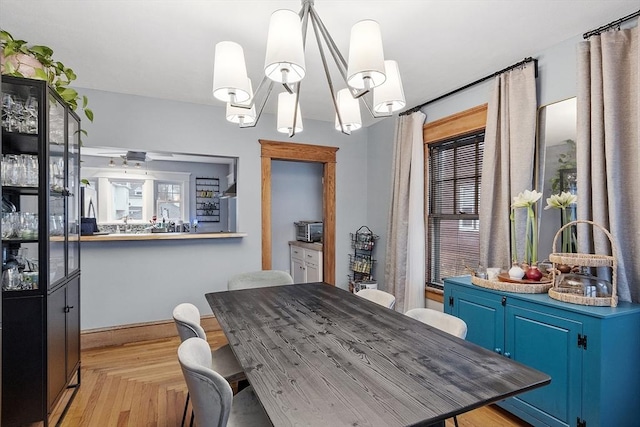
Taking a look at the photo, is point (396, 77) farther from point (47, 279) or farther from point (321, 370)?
point (47, 279)

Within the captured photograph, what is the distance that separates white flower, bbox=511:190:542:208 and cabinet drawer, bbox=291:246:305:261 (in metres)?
3.44

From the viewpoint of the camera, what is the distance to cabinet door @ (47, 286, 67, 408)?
194cm

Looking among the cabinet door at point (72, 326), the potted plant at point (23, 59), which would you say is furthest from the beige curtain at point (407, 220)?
the potted plant at point (23, 59)

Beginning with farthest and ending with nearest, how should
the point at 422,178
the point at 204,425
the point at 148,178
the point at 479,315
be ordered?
the point at 148,178, the point at 422,178, the point at 479,315, the point at 204,425

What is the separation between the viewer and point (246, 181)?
393cm

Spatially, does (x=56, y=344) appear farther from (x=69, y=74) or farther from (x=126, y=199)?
(x=126, y=199)

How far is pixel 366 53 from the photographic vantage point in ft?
4.83

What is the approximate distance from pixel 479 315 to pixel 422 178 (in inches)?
63.4

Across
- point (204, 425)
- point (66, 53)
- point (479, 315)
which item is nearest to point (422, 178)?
point (479, 315)

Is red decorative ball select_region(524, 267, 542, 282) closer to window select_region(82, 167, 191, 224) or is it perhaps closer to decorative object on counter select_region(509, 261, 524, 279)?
decorative object on counter select_region(509, 261, 524, 279)

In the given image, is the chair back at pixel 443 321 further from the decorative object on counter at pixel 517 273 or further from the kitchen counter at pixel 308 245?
the kitchen counter at pixel 308 245

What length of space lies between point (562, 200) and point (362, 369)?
74.7 inches

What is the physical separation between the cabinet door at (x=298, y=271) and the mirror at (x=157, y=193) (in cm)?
134

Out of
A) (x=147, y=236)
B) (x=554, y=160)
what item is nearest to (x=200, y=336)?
(x=147, y=236)
